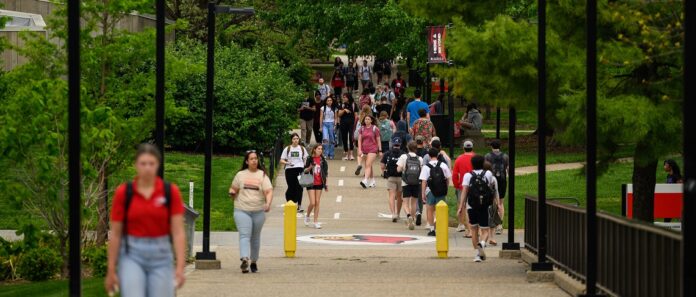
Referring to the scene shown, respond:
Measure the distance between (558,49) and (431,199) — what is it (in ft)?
13.0

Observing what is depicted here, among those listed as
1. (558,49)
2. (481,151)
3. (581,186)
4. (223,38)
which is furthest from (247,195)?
(223,38)

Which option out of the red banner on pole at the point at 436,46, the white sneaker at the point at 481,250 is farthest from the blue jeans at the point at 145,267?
the red banner on pole at the point at 436,46

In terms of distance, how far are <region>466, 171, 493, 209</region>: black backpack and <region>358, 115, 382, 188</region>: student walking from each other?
42.3 feet

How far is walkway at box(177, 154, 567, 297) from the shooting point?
18141mm

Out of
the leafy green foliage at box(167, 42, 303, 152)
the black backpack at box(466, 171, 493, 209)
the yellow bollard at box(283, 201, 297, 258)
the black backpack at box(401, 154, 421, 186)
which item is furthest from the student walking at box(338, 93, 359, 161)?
the black backpack at box(466, 171, 493, 209)

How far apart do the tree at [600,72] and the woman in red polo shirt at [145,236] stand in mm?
13148

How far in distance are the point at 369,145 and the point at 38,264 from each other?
15.5m

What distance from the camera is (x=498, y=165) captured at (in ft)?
86.1

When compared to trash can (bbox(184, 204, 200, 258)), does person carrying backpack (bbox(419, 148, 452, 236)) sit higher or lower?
higher

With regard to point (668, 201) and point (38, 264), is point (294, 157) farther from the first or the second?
point (38, 264)

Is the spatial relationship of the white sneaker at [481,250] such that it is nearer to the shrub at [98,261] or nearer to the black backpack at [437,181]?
the black backpack at [437,181]

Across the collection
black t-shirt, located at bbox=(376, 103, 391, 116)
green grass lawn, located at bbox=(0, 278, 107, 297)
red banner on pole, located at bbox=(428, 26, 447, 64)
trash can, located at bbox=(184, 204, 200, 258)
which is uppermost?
red banner on pole, located at bbox=(428, 26, 447, 64)

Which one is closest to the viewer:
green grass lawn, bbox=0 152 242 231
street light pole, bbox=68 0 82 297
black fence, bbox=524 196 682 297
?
street light pole, bbox=68 0 82 297

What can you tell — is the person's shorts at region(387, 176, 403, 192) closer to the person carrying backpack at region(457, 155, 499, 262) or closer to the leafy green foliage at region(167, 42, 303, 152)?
the person carrying backpack at region(457, 155, 499, 262)
